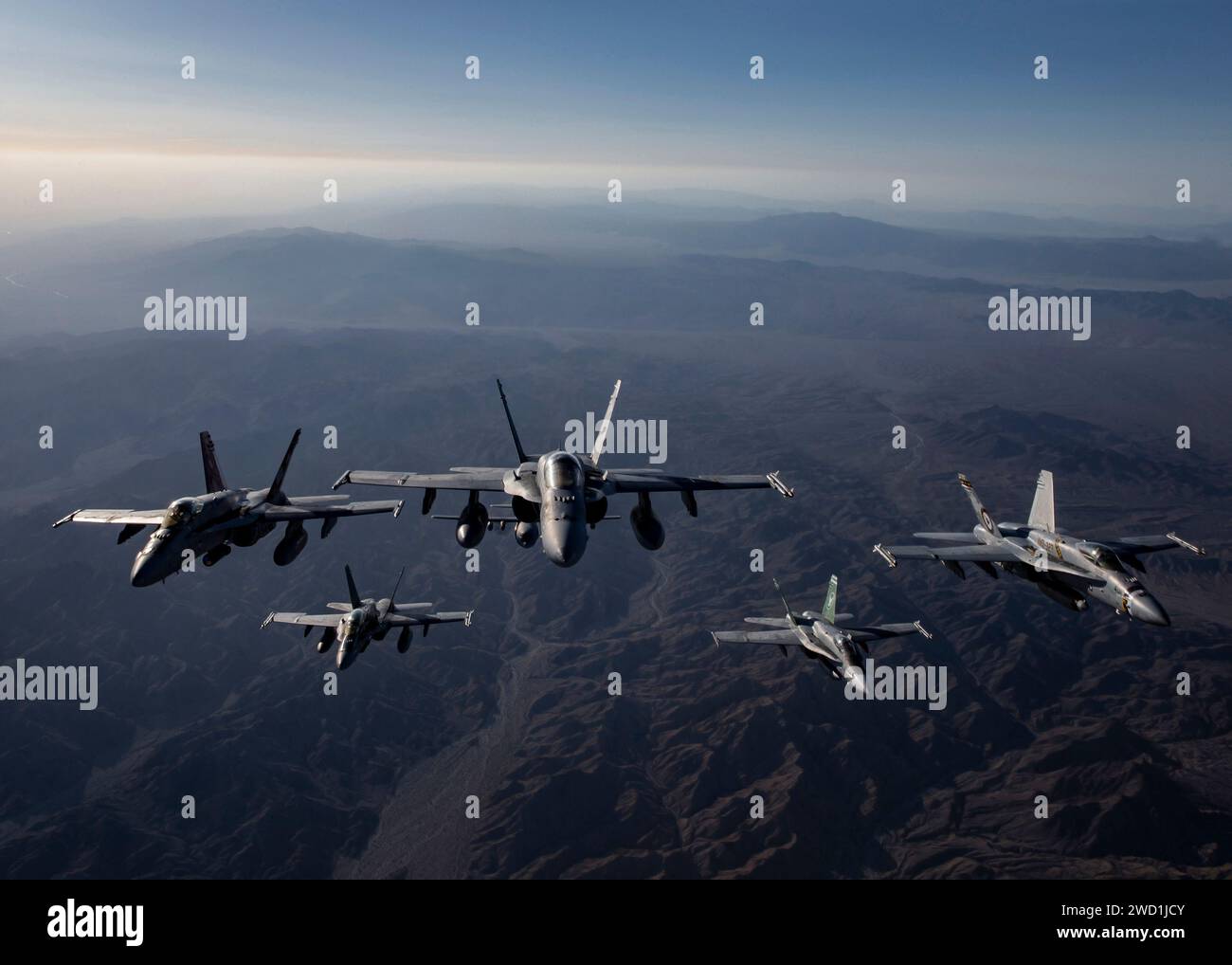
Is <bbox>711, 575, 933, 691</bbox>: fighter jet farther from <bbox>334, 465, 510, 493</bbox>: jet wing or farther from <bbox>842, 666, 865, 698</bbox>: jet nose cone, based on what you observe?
<bbox>334, 465, 510, 493</bbox>: jet wing

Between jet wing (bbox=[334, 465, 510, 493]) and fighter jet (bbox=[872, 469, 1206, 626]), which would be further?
fighter jet (bbox=[872, 469, 1206, 626])

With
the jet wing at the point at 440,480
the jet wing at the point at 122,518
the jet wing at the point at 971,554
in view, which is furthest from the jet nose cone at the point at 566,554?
the jet wing at the point at 122,518

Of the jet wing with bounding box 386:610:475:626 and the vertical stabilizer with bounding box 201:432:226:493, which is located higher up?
the vertical stabilizer with bounding box 201:432:226:493

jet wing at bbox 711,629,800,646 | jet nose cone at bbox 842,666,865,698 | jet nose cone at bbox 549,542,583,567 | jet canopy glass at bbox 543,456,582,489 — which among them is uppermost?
jet canopy glass at bbox 543,456,582,489

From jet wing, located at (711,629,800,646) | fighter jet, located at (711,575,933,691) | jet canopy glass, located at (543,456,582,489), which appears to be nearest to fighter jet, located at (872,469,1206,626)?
fighter jet, located at (711,575,933,691)

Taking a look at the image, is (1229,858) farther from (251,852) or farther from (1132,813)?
(251,852)
